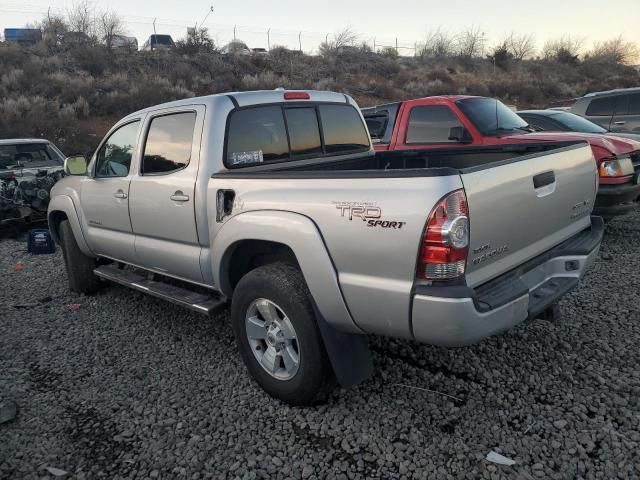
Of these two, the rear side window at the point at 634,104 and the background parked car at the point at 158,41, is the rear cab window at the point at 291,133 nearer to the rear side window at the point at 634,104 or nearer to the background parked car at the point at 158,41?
the rear side window at the point at 634,104

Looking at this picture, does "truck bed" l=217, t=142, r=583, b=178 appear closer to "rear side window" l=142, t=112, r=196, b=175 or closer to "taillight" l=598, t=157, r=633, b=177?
"rear side window" l=142, t=112, r=196, b=175

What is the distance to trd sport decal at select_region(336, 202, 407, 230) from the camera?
241 centimetres

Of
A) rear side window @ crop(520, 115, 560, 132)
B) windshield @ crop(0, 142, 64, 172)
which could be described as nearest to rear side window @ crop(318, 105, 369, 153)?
rear side window @ crop(520, 115, 560, 132)

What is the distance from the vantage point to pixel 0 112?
711 inches

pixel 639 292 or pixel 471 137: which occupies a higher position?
pixel 471 137

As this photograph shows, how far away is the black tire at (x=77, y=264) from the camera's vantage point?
5395mm

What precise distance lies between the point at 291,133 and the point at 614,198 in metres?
4.05

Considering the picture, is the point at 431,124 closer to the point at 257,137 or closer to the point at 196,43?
the point at 257,137

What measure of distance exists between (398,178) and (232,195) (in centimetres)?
134

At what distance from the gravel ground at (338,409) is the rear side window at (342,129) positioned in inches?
67.3

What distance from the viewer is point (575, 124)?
310 inches

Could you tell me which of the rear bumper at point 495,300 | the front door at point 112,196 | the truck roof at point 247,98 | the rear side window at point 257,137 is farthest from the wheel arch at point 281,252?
the front door at point 112,196

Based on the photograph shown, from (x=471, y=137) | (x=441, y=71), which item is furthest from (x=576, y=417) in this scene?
(x=441, y=71)

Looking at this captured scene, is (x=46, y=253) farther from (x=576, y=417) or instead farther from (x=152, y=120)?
(x=576, y=417)
